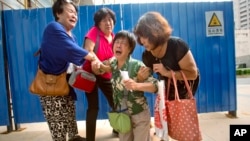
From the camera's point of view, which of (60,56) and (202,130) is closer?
(60,56)

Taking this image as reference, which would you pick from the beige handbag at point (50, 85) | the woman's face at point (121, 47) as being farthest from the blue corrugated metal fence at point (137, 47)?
the woman's face at point (121, 47)

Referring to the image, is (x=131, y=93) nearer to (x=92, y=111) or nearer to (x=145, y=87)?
(x=145, y=87)

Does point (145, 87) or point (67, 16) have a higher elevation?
point (67, 16)

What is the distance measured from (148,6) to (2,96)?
2687 millimetres

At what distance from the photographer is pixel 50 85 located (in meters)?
2.47

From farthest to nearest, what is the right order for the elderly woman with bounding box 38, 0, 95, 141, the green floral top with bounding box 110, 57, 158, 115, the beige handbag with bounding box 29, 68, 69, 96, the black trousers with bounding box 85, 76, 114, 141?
the black trousers with bounding box 85, 76, 114, 141
the beige handbag with bounding box 29, 68, 69, 96
the elderly woman with bounding box 38, 0, 95, 141
the green floral top with bounding box 110, 57, 158, 115

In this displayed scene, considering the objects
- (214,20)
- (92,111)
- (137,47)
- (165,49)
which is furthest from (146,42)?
(214,20)

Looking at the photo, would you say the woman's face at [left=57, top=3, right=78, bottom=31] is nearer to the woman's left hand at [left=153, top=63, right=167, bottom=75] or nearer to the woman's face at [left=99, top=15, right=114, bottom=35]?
the woman's face at [left=99, top=15, right=114, bottom=35]

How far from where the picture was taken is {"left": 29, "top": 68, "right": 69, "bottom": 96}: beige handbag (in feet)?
8.11

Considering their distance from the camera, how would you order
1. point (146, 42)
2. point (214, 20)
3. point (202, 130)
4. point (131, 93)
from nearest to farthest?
point (146, 42), point (131, 93), point (202, 130), point (214, 20)

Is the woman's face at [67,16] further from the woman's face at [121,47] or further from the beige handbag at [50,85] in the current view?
the woman's face at [121,47]

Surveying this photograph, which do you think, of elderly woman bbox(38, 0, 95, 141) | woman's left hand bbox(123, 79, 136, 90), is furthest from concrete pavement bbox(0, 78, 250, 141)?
woman's left hand bbox(123, 79, 136, 90)

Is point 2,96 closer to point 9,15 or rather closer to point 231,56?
point 9,15

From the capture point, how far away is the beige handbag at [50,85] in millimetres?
2471
